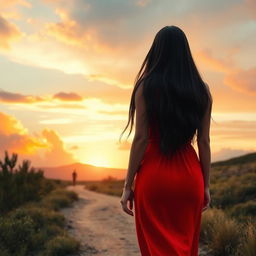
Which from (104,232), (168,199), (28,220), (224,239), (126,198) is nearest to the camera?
(168,199)

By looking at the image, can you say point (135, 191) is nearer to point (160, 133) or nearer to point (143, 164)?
point (143, 164)

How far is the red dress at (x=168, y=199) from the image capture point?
12.9 ft

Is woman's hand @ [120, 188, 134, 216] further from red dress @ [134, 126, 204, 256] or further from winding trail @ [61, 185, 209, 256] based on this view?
winding trail @ [61, 185, 209, 256]

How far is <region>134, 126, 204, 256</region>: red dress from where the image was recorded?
155 inches

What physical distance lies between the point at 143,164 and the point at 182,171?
0.33m

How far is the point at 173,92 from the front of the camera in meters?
3.97

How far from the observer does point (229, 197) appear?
1770 cm

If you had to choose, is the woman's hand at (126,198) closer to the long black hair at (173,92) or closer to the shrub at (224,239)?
the long black hair at (173,92)

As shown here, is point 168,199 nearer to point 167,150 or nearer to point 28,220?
point 167,150

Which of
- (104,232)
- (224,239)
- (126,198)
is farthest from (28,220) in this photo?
(126,198)

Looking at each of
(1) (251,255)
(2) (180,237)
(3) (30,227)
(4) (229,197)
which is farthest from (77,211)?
(2) (180,237)

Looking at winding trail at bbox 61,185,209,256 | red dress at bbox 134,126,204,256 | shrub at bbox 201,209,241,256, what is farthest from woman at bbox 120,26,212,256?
winding trail at bbox 61,185,209,256

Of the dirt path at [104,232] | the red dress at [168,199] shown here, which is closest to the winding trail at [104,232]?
the dirt path at [104,232]

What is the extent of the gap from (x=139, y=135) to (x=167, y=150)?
26cm
